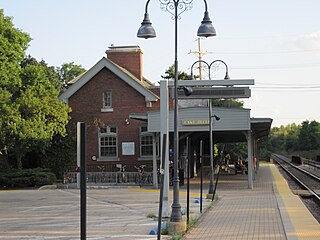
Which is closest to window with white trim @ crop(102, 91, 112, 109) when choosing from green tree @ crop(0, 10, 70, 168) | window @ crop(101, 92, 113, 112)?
window @ crop(101, 92, 113, 112)

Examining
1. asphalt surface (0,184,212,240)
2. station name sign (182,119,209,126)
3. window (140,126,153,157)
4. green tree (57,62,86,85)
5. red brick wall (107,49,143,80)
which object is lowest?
asphalt surface (0,184,212,240)

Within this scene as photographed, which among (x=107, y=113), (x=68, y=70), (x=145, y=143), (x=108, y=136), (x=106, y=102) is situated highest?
(x=68, y=70)

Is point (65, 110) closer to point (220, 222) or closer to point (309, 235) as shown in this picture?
point (220, 222)

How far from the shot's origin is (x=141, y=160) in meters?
37.2

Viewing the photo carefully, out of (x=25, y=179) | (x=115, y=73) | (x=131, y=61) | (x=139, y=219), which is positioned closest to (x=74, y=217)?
(x=139, y=219)

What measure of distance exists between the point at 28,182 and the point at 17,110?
449cm

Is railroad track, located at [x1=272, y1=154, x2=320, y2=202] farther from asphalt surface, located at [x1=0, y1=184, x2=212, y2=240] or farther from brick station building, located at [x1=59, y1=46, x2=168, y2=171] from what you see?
brick station building, located at [x1=59, y1=46, x2=168, y2=171]

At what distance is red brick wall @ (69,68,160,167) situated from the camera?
1483 inches

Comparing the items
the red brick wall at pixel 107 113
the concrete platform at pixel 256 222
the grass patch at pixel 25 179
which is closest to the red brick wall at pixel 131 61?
the red brick wall at pixel 107 113

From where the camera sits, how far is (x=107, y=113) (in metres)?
38.2

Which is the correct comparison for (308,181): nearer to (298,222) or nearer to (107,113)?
(107,113)

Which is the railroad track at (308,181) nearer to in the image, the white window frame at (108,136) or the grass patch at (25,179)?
the white window frame at (108,136)

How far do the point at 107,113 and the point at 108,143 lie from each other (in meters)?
1.95

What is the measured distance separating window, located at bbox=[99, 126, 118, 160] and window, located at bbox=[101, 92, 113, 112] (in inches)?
45.6
